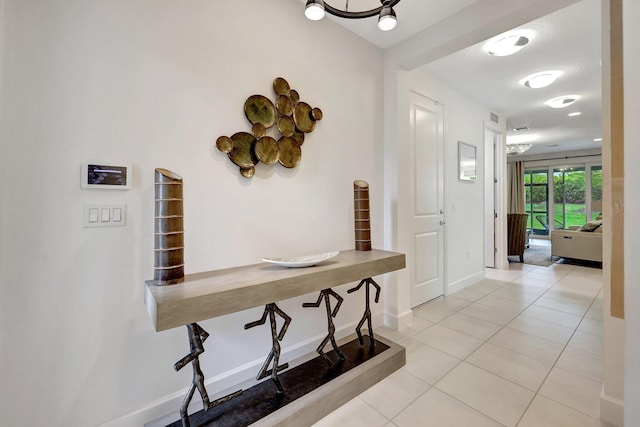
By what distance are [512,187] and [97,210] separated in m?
10.8

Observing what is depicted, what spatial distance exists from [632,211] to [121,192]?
2046mm

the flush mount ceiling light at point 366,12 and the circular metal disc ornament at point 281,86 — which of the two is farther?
the circular metal disc ornament at point 281,86

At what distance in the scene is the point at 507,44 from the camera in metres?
2.45

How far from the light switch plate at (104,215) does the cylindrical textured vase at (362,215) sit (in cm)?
149

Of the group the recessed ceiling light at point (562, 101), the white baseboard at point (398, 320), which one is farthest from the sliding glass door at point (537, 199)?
the white baseboard at point (398, 320)

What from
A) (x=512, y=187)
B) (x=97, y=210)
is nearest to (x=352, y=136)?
(x=97, y=210)

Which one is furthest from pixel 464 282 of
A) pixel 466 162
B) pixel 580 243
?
pixel 580 243

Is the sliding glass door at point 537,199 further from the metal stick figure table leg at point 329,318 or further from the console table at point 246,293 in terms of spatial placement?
the metal stick figure table leg at point 329,318

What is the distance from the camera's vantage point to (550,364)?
1.97 m

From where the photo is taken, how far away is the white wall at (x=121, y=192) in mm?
1136

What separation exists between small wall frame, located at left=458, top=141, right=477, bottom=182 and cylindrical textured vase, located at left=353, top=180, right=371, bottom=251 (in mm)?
2174

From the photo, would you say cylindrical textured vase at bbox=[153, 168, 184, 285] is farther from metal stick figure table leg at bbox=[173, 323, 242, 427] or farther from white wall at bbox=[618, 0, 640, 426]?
white wall at bbox=[618, 0, 640, 426]

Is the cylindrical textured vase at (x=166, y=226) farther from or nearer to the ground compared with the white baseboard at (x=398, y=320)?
farther from the ground

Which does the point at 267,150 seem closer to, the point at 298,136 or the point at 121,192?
the point at 298,136
